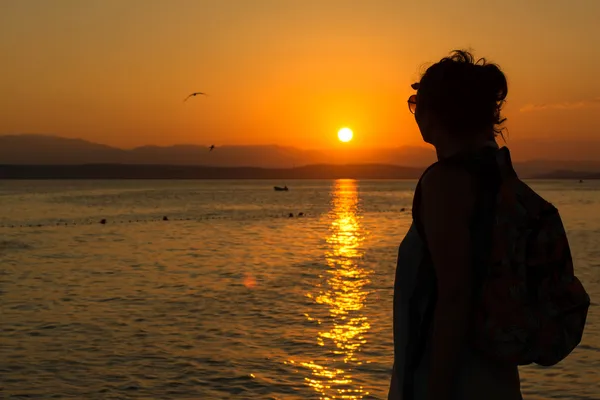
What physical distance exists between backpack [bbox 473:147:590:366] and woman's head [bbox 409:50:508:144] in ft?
0.48

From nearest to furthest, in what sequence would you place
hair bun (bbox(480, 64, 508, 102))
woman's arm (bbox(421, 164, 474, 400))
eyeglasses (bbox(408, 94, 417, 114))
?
woman's arm (bbox(421, 164, 474, 400)) → hair bun (bbox(480, 64, 508, 102)) → eyeglasses (bbox(408, 94, 417, 114))

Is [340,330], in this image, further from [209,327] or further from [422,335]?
[422,335]

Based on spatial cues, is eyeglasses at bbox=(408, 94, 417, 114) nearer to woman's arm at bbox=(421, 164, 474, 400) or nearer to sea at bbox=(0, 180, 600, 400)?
woman's arm at bbox=(421, 164, 474, 400)

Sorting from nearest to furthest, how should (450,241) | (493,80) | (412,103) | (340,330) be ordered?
(450,241) < (493,80) < (412,103) < (340,330)

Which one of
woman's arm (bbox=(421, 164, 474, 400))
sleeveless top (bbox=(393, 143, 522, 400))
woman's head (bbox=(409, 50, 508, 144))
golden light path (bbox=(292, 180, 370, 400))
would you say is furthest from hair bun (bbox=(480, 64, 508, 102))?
golden light path (bbox=(292, 180, 370, 400))

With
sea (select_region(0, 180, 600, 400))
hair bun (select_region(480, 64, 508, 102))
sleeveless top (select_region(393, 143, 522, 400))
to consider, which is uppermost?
hair bun (select_region(480, 64, 508, 102))

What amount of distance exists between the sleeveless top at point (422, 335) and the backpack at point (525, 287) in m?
0.07

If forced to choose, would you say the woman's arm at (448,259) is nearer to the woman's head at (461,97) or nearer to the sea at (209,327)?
the woman's head at (461,97)

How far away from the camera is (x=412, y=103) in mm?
2887

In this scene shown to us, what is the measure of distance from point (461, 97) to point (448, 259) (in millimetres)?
600

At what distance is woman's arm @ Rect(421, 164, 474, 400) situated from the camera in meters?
2.55

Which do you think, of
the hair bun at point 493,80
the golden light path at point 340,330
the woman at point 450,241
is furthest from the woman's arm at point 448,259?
the golden light path at point 340,330

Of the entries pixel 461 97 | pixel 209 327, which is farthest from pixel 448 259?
pixel 209 327

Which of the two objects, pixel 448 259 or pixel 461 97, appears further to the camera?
pixel 461 97
